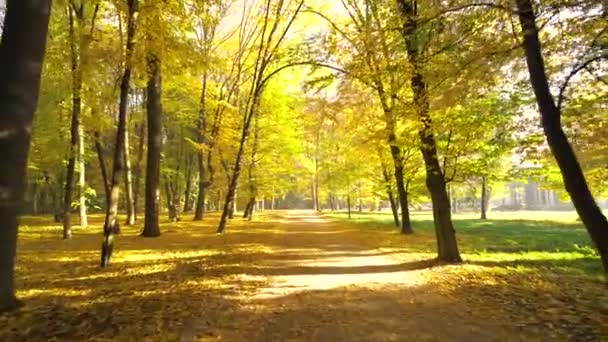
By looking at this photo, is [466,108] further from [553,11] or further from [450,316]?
[450,316]

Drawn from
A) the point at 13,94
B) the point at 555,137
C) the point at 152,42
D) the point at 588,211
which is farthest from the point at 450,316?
the point at 152,42

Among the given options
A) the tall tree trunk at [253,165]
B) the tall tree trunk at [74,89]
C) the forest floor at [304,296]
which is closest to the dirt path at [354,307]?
the forest floor at [304,296]

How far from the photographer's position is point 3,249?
540 centimetres

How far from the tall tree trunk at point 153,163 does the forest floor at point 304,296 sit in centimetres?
364

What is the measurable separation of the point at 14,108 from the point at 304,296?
478 cm

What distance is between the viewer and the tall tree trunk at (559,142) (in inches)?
260

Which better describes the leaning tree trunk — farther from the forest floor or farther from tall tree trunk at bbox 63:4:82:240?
tall tree trunk at bbox 63:4:82:240

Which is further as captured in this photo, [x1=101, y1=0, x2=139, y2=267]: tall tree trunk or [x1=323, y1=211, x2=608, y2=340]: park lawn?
[x1=101, y1=0, x2=139, y2=267]: tall tree trunk

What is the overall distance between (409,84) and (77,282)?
8.38 m

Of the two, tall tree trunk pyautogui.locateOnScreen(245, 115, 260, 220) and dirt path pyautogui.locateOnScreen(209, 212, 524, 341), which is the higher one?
tall tree trunk pyautogui.locateOnScreen(245, 115, 260, 220)

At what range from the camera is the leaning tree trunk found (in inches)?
208

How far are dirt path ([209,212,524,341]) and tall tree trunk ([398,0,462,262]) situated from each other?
785mm

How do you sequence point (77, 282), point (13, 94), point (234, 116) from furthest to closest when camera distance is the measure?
1. point (234, 116)
2. point (77, 282)
3. point (13, 94)

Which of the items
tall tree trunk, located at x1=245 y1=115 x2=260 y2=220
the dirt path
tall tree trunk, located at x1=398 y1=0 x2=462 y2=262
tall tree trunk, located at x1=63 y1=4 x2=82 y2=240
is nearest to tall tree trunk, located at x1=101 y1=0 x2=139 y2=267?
the dirt path
